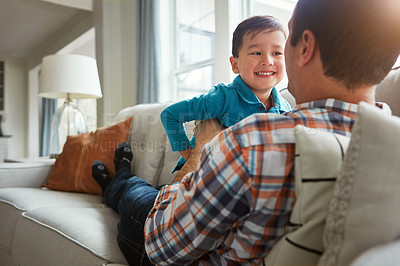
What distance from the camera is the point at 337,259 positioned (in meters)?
0.56

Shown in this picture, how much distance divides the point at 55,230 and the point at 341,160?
111 cm

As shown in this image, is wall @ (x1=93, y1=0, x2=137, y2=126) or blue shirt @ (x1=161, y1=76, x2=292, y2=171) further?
wall @ (x1=93, y1=0, x2=137, y2=126)

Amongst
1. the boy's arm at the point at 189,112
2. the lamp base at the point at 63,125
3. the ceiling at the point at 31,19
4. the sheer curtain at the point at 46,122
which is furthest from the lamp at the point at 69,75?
the sheer curtain at the point at 46,122

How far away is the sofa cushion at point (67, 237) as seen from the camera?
1.14m

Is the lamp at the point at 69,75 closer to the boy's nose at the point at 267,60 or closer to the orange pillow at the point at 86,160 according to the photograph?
the orange pillow at the point at 86,160

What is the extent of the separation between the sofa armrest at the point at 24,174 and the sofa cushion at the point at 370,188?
7.02 feet

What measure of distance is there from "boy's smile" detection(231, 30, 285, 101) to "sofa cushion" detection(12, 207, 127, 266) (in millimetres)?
793

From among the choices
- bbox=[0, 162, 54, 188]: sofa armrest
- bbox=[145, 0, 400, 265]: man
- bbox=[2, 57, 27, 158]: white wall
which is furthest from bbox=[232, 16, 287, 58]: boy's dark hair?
bbox=[2, 57, 27, 158]: white wall

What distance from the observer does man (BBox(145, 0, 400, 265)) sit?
25.5 inches

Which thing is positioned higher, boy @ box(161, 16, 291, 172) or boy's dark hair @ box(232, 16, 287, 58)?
boy's dark hair @ box(232, 16, 287, 58)

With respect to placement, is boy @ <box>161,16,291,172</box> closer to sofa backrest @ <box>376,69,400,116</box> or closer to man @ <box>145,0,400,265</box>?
sofa backrest @ <box>376,69,400,116</box>

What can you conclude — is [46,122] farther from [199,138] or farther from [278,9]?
[199,138]

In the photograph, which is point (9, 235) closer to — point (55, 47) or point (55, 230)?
point (55, 230)

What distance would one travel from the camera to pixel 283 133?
0.67 m
